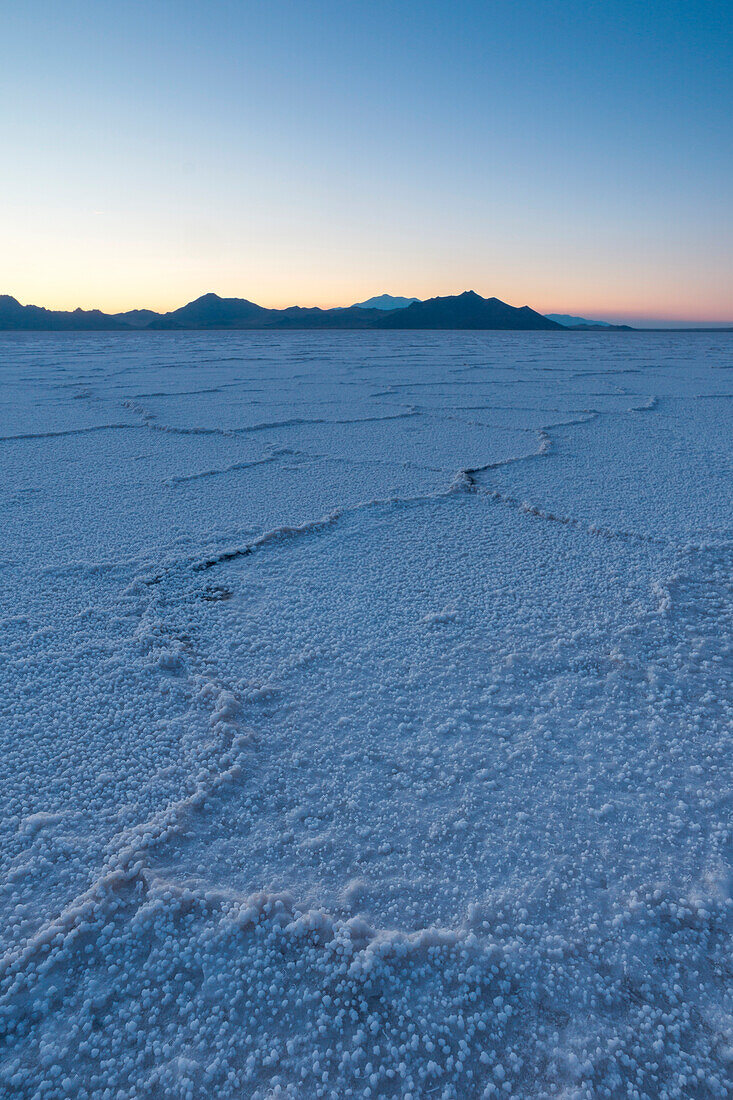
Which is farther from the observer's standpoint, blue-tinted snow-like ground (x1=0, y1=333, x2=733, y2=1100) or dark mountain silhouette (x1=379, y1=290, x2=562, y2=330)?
dark mountain silhouette (x1=379, y1=290, x2=562, y2=330)

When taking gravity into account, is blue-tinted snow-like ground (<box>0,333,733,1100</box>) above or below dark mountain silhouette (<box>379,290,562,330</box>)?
below

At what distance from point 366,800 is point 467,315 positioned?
2143 inches

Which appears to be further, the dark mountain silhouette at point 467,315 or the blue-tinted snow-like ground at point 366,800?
the dark mountain silhouette at point 467,315

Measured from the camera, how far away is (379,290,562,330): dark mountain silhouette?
49.2m

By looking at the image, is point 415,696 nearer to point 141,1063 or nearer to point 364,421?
point 141,1063

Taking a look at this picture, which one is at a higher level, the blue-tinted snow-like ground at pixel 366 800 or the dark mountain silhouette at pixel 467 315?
the dark mountain silhouette at pixel 467 315

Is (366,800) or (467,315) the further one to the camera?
(467,315)

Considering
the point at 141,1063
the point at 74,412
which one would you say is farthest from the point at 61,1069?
the point at 74,412

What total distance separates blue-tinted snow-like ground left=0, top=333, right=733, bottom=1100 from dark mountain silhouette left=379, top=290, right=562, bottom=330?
49120 mm

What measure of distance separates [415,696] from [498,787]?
0.24 metres

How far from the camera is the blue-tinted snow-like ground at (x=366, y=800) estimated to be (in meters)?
0.62

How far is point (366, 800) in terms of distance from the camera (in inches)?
35.1

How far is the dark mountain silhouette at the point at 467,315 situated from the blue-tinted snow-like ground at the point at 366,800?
49120mm

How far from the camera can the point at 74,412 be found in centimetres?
395
